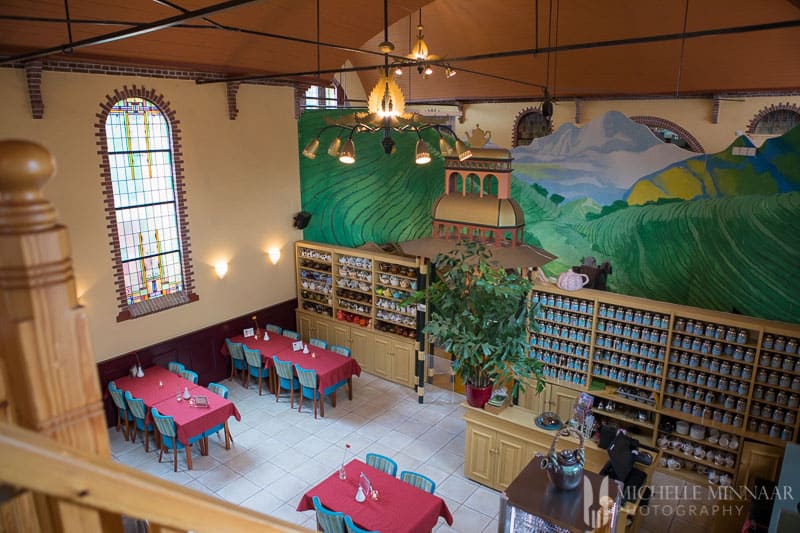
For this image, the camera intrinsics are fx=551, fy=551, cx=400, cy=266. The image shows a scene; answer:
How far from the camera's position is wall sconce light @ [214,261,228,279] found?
10.1 metres

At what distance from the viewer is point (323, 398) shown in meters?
9.17

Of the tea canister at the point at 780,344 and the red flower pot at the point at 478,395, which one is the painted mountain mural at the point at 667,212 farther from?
the red flower pot at the point at 478,395

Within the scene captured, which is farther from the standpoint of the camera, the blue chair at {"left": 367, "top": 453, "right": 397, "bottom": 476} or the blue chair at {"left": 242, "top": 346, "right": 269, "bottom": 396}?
the blue chair at {"left": 242, "top": 346, "right": 269, "bottom": 396}

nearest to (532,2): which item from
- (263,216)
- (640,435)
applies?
(263,216)

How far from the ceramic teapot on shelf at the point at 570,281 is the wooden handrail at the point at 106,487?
7161 millimetres

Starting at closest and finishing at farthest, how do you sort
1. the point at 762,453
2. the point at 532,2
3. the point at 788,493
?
the point at 788,493 < the point at 762,453 < the point at 532,2

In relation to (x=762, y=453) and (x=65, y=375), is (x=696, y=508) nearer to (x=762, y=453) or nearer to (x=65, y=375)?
(x=762, y=453)

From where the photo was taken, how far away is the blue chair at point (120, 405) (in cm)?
827

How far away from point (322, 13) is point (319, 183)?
3301mm

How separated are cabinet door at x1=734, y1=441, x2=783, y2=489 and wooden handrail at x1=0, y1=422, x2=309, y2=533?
24.2 ft

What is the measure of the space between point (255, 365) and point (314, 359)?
3.75 ft

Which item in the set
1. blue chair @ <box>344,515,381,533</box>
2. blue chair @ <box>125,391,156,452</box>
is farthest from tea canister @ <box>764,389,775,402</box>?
blue chair @ <box>125,391,156,452</box>

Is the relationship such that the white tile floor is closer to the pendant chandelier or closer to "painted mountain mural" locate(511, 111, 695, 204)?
"painted mountain mural" locate(511, 111, 695, 204)

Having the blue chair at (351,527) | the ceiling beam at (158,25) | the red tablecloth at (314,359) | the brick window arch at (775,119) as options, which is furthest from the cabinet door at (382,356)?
the brick window arch at (775,119)
